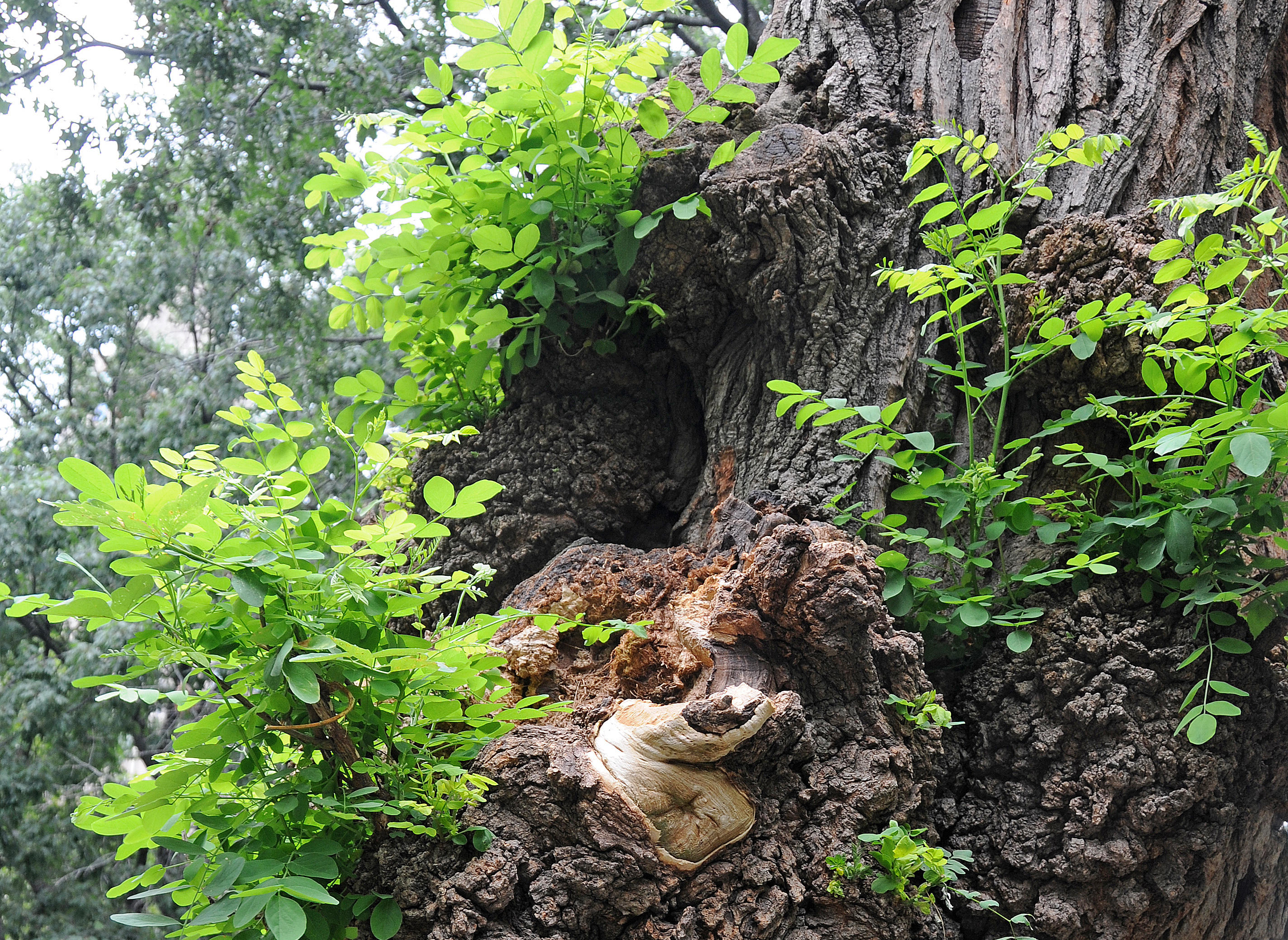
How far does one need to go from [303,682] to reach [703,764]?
70cm

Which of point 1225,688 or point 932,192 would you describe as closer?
point 1225,688

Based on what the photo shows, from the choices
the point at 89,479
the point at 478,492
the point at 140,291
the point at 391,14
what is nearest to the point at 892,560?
the point at 478,492

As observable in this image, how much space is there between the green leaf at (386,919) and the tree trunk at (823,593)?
0.02 meters

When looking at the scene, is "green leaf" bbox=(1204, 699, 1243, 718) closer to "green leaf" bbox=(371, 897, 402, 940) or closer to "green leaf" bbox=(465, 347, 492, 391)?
"green leaf" bbox=(371, 897, 402, 940)

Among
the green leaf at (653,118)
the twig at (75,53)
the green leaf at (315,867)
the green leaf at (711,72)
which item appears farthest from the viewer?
the twig at (75,53)

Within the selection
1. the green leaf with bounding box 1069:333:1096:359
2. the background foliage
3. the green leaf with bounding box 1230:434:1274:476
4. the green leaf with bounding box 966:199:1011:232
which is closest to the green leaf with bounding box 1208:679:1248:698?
the green leaf with bounding box 1230:434:1274:476

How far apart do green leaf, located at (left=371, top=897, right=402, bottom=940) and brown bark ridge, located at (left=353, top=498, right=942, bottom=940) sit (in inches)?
0.7

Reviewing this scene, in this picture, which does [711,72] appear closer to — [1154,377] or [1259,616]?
[1154,377]

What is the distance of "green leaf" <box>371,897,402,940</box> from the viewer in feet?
4.47

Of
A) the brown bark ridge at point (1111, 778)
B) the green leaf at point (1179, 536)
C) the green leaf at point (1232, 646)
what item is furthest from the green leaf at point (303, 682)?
the green leaf at point (1232, 646)

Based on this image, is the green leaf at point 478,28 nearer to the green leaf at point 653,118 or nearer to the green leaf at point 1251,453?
the green leaf at point 653,118

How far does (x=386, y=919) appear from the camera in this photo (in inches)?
54.3

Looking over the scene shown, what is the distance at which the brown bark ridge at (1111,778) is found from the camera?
1.71m

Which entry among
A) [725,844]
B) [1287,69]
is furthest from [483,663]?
[1287,69]
